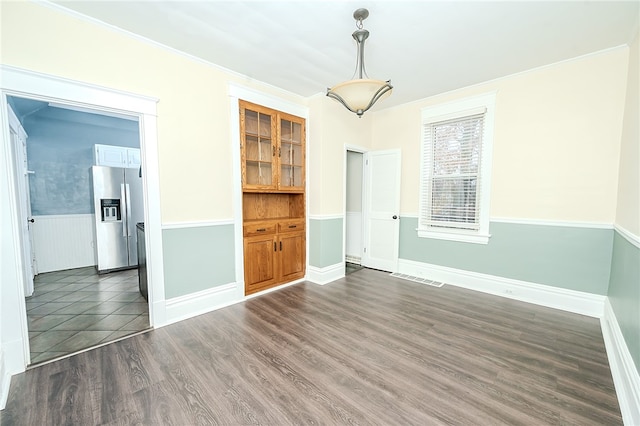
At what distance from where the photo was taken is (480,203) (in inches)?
142

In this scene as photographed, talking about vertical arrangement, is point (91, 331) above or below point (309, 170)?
below

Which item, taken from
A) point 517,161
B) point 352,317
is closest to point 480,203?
point 517,161

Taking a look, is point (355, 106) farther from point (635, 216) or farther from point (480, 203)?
point (480, 203)

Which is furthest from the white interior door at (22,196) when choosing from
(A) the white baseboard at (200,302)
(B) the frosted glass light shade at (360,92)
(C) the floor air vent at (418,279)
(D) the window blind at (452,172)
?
(D) the window blind at (452,172)

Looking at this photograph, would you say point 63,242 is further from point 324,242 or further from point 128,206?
point 324,242

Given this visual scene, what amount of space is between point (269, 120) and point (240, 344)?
279 centimetres

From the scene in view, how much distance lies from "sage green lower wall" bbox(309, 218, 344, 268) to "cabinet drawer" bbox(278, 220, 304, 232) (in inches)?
6.4

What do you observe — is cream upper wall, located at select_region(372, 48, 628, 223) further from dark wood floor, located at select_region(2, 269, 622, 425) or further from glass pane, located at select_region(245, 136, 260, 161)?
glass pane, located at select_region(245, 136, 260, 161)

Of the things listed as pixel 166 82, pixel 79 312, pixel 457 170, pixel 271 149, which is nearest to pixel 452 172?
pixel 457 170

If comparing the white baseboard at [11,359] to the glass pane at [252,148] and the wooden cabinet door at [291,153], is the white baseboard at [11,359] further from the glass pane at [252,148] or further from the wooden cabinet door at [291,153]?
the wooden cabinet door at [291,153]

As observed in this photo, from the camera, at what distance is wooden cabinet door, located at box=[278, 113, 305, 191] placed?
3746 millimetres

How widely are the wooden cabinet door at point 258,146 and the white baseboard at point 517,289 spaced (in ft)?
9.01

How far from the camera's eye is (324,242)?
13.2ft

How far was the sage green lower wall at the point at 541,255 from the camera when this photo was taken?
287cm
